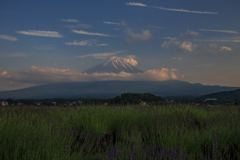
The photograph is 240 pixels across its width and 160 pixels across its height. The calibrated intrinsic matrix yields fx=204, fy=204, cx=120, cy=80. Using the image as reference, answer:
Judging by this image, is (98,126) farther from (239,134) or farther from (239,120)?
(239,120)

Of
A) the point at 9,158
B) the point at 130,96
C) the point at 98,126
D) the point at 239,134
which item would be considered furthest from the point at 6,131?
the point at 130,96

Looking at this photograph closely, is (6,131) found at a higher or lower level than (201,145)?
higher

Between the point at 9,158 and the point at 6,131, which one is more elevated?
the point at 6,131

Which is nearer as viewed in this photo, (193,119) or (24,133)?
(24,133)

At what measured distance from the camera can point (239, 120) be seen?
6.98m

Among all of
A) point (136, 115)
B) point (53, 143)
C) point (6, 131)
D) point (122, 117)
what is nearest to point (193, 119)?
point (136, 115)

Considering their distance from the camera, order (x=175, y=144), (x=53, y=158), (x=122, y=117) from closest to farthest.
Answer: (x=53, y=158), (x=175, y=144), (x=122, y=117)

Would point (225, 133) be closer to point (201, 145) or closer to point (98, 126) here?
point (201, 145)

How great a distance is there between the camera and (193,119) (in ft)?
25.7

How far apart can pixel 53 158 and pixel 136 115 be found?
442 cm

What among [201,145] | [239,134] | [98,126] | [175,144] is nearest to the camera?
[175,144]

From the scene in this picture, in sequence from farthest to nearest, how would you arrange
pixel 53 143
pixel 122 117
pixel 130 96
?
pixel 130 96, pixel 122 117, pixel 53 143

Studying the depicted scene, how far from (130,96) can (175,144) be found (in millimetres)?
23203

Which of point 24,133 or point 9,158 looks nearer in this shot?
point 9,158
